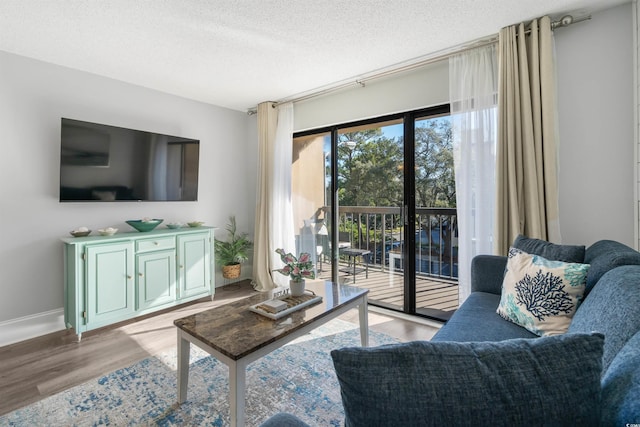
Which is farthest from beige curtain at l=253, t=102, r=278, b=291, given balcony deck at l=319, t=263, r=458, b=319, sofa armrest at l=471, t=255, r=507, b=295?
sofa armrest at l=471, t=255, r=507, b=295

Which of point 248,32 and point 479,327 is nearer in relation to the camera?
point 479,327

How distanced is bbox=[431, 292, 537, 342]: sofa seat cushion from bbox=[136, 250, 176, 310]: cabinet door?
8.51 ft

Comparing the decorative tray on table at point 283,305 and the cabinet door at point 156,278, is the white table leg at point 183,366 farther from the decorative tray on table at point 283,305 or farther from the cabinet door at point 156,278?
the cabinet door at point 156,278

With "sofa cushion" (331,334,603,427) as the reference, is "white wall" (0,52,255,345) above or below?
above

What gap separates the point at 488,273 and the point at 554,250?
45 cm

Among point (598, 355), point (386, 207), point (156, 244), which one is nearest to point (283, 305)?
point (598, 355)

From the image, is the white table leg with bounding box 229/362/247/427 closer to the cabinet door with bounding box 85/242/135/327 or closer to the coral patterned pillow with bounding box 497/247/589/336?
the coral patterned pillow with bounding box 497/247/589/336

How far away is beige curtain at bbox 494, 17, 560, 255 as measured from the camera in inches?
81.2

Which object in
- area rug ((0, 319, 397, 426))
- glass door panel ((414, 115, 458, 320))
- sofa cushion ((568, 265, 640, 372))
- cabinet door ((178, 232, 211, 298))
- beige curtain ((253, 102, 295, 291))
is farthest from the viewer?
beige curtain ((253, 102, 295, 291))

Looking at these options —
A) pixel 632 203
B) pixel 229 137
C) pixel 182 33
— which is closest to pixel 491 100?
pixel 632 203

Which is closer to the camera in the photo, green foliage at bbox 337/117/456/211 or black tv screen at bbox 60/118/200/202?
black tv screen at bbox 60/118/200/202

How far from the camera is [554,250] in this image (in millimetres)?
1687

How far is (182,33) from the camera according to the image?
2238 mm

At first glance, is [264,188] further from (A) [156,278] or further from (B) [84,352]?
(B) [84,352]
